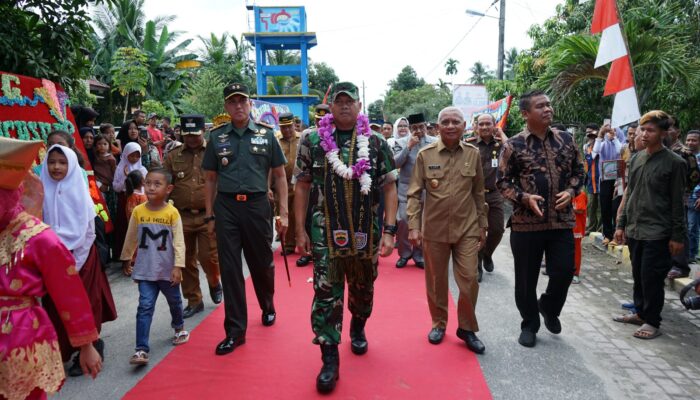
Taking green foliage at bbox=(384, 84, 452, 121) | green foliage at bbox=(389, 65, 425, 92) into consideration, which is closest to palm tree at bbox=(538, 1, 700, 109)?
green foliage at bbox=(384, 84, 452, 121)

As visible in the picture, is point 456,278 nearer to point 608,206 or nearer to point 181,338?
point 181,338

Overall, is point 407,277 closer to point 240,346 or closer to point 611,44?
point 240,346

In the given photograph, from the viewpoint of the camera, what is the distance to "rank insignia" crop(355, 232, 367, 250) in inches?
138

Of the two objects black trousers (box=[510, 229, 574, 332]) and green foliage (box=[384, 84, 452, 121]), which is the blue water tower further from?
black trousers (box=[510, 229, 574, 332])

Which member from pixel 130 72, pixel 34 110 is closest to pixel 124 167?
pixel 34 110

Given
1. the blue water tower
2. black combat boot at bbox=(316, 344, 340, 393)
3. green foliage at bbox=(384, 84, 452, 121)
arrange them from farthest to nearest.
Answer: green foliage at bbox=(384, 84, 452, 121) < the blue water tower < black combat boot at bbox=(316, 344, 340, 393)

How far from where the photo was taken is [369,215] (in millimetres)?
3547

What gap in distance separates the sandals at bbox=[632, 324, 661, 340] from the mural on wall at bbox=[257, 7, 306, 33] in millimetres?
24392

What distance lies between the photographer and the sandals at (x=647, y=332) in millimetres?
4332

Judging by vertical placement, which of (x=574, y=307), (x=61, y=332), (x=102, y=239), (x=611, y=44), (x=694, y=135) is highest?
(x=611, y=44)

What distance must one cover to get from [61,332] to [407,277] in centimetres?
400

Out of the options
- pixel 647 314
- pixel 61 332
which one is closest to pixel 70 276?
pixel 61 332

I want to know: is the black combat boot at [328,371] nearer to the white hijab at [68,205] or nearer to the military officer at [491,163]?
the white hijab at [68,205]

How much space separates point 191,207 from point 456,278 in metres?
2.60
